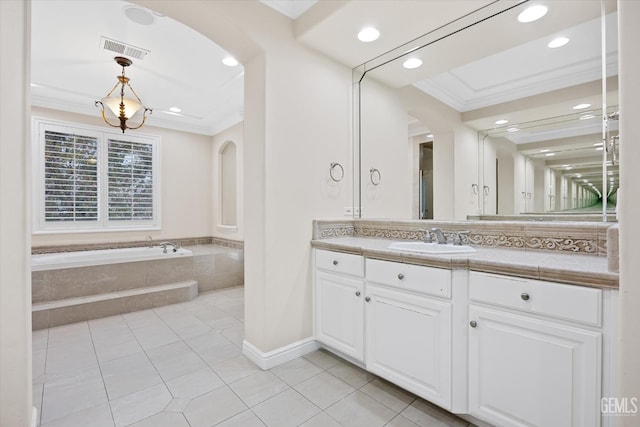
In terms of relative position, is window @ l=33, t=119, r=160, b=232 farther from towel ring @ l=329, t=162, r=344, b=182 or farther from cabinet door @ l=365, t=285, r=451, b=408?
cabinet door @ l=365, t=285, r=451, b=408

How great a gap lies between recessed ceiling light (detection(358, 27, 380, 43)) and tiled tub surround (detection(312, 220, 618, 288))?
1476mm

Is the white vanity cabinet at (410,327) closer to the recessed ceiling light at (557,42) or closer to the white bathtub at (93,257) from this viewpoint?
the recessed ceiling light at (557,42)

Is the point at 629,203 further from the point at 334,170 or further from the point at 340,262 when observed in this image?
the point at 334,170

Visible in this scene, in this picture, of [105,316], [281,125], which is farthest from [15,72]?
[105,316]

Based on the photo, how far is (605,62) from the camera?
5.25 feet

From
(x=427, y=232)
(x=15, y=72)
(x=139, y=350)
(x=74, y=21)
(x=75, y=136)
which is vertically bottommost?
(x=139, y=350)

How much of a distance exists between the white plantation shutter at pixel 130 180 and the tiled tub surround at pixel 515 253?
12.1ft

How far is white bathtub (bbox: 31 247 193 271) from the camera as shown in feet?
10.2

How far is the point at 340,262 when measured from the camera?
2.07m

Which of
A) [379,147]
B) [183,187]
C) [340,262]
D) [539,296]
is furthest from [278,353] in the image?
[183,187]

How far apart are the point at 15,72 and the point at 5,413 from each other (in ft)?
4.65

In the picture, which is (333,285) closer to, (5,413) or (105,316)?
(5,413)

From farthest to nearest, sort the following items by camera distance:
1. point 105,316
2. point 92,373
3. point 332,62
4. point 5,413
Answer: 1. point 105,316
2. point 332,62
3. point 92,373
4. point 5,413

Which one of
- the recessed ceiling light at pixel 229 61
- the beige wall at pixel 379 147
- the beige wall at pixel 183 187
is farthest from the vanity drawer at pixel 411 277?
the beige wall at pixel 183 187
